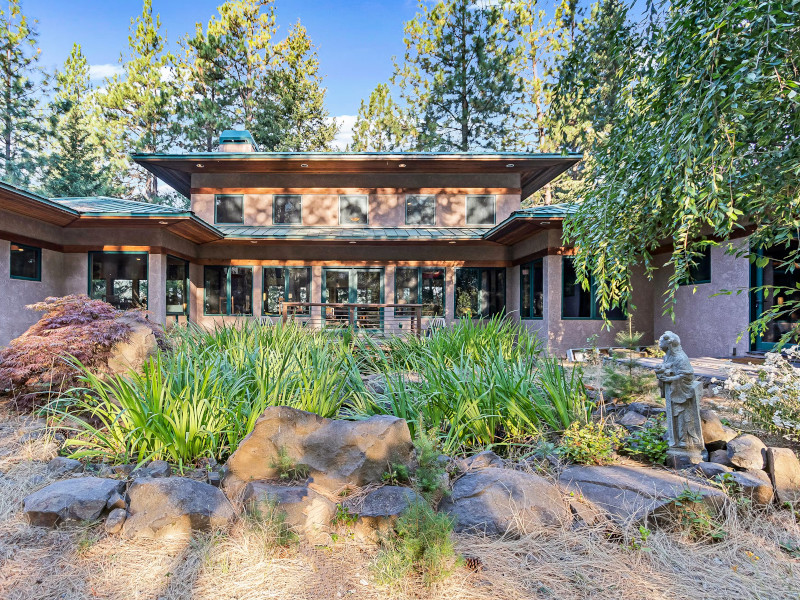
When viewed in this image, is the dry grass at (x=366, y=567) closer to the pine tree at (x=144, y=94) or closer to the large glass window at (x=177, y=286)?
the large glass window at (x=177, y=286)

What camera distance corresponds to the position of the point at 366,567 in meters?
2.14

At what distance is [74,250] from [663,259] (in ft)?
45.4

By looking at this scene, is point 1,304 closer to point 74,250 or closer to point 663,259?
point 74,250

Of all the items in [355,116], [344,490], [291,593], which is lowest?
[291,593]

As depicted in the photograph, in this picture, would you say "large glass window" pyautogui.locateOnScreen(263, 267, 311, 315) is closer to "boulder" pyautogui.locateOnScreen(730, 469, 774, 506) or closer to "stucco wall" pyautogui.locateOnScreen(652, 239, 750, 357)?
"stucco wall" pyautogui.locateOnScreen(652, 239, 750, 357)

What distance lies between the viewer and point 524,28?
687 inches

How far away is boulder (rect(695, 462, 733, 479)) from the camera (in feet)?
8.98

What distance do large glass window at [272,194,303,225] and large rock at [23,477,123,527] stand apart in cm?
1062

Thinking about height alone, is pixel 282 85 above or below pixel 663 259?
above

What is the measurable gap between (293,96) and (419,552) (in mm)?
22025

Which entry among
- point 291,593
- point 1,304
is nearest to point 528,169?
point 291,593

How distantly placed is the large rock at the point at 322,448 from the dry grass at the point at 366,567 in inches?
14.2

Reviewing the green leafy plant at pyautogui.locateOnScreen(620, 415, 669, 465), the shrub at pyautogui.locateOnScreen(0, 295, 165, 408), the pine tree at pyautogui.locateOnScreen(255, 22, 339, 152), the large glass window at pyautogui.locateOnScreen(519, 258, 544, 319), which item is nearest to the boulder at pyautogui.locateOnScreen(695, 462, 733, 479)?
the green leafy plant at pyautogui.locateOnScreen(620, 415, 669, 465)

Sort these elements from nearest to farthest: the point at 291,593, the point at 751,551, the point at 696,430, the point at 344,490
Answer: the point at 291,593 → the point at 751,551 → the point at 344,490 → the point at 696,430
